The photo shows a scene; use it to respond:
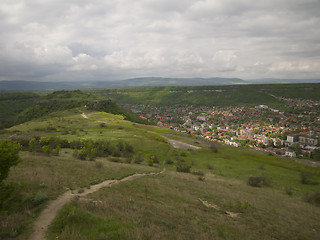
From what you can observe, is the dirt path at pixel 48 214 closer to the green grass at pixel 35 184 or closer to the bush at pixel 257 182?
the green grass at pixel 35 184

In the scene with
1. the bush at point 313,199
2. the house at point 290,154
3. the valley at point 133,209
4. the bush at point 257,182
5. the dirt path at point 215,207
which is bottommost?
the house at point 290,154

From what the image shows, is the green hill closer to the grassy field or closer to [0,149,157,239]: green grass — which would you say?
[0,149,157,239]: green grass

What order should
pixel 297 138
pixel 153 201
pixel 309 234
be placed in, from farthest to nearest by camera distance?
pixel 297 138 < pixel 153 201 < pixel 309 234

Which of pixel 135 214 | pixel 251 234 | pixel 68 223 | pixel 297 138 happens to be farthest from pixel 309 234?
pixel 297 138

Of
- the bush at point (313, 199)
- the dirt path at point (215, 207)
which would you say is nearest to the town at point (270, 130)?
the bush at point (313, 199)

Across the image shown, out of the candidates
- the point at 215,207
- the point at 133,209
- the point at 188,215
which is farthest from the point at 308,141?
the point at 133,209

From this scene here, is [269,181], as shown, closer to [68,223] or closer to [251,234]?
[251,234]

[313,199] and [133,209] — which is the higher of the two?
[133,209]

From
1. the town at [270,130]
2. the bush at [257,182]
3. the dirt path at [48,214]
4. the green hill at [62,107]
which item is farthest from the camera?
the green hill at [62,107]

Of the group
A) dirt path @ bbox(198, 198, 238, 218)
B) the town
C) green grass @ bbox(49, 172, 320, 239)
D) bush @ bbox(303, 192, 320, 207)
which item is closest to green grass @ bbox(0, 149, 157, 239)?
green grass @ bbox(49, 172, 320, 239)

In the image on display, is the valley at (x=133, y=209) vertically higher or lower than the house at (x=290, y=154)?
higher

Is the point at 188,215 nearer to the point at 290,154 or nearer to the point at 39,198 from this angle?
the point at 39,198
